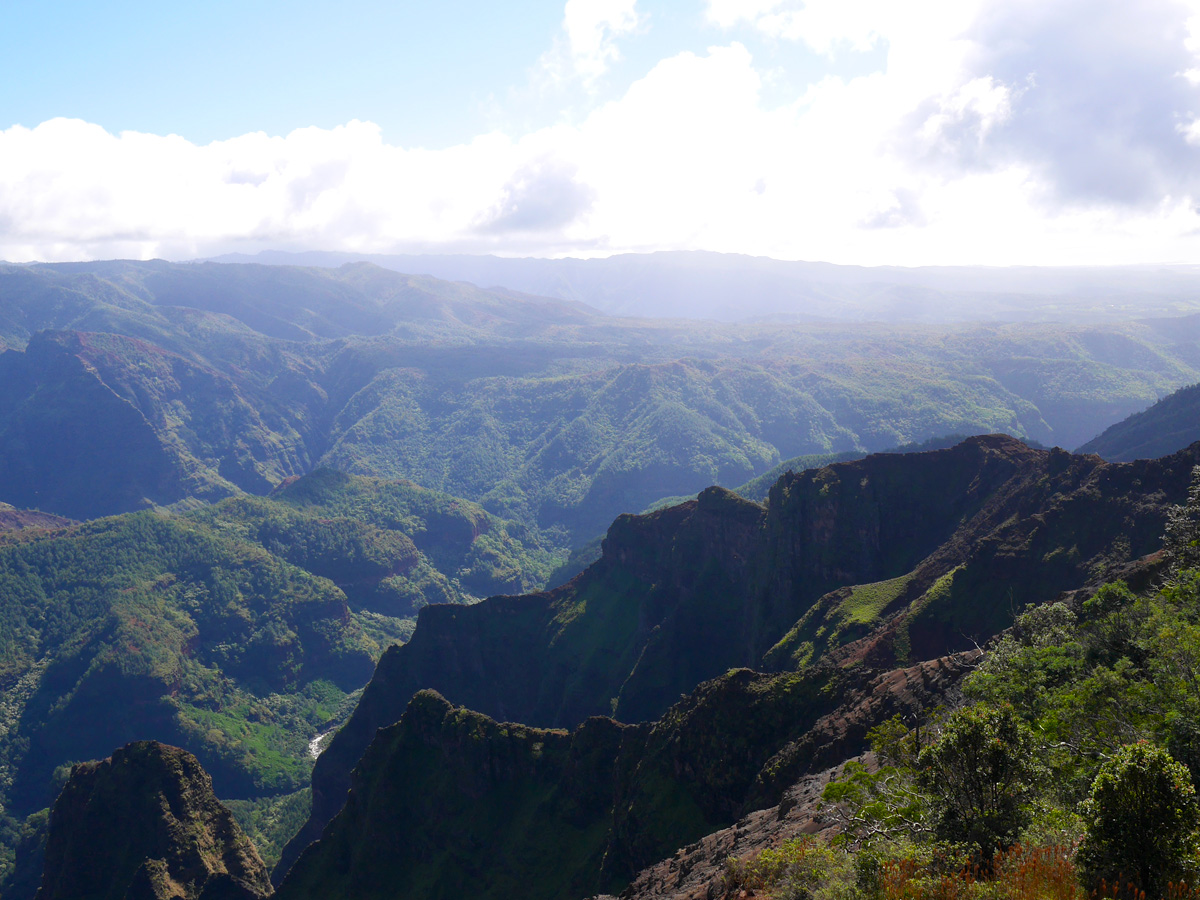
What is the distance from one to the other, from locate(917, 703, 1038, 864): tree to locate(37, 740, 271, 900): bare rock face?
89123mm

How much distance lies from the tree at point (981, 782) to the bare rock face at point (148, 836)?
8912 cm

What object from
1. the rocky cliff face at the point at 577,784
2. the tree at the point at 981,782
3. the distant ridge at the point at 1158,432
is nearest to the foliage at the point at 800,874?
the tree at the point at 981,782

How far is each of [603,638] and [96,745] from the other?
15173cm

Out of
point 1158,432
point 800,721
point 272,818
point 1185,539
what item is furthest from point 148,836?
point 1158,432

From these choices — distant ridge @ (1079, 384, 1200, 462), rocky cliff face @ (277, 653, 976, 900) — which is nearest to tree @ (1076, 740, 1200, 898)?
rocky cliff face @ (277, 653, 976, 900)

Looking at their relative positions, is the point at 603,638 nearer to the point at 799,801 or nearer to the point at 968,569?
the point at 968,569

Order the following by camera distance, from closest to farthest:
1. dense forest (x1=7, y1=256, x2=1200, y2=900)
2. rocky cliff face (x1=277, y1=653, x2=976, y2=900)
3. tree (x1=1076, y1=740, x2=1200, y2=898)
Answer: tree (x1=1076, y1=740, x2=1200, y2=898)
dense forest (x1=7, y1=256, x2=1200, y2=900)
rocky cliff face (x1=277, y1=653, x2=976, y2=900)

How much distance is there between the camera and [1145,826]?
760 inches

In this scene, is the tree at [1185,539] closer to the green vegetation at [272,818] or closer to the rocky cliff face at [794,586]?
the rocky cliff face at [794,586]

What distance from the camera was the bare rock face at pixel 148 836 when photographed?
8869 centimetres

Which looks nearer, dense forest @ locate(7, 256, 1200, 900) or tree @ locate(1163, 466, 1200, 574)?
dense forest @ locate(7, 256, 1200, 900)

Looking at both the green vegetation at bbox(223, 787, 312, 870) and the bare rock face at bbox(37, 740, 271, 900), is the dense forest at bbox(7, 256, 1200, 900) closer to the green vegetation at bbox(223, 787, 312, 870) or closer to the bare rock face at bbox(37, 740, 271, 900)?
the bare rock face at bbox(37, 740, 271, 900)

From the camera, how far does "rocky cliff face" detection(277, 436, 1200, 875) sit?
76.8 metres

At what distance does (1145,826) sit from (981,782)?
5.62m
